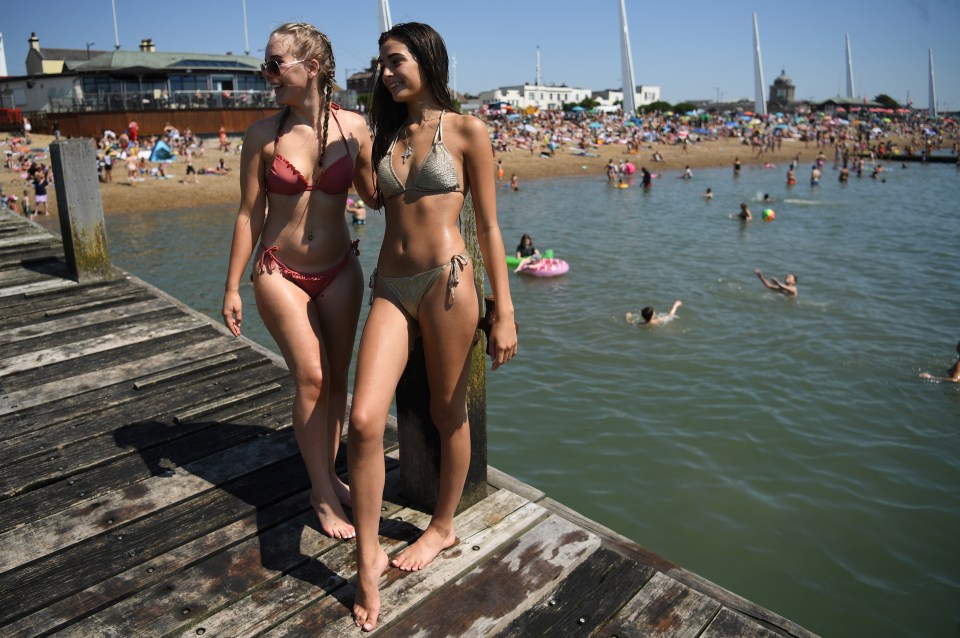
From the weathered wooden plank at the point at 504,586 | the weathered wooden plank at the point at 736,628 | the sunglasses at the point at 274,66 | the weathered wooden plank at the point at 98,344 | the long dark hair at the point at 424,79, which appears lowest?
the weathered wooden plank at the point at 736,628

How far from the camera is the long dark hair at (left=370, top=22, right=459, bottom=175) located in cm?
263

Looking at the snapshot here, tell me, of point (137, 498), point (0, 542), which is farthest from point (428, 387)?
point (0, 542)

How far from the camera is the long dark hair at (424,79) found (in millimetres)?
2631

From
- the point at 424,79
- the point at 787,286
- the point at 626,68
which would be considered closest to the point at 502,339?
the point at 424,79

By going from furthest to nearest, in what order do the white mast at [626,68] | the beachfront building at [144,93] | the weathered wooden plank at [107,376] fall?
1. the white mast at [626,68]
2. the beachfront building at [144,93]
3. the weathered wooden plank at [107,376]

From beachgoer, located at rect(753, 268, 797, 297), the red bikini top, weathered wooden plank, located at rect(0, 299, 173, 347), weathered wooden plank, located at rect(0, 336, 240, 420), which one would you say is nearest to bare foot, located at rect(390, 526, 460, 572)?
the red bikini top

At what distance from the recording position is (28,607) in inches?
106

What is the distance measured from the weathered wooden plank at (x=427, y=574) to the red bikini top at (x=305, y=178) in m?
1.55

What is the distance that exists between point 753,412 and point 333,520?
688 centimetres

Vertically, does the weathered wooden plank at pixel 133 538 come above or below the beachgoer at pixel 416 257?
below

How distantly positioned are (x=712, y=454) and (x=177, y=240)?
17799mm

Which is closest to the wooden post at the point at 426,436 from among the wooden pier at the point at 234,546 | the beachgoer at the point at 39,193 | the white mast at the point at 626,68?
the wooden pier at the point at 234,546

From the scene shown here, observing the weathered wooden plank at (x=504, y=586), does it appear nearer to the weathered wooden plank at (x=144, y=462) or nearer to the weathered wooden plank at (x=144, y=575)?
the weathered wooden plank at (x=144, y=575)

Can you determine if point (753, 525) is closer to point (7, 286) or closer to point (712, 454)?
point (712, 454)
